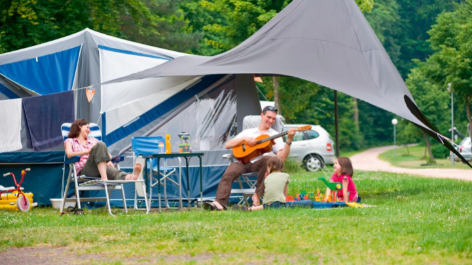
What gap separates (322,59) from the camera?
8633 millimetres

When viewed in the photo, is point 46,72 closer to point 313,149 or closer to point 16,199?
point 16,199

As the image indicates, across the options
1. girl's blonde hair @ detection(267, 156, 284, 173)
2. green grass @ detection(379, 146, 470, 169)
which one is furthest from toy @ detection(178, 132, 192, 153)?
green grass @ detection(379, 146, 470, 169)

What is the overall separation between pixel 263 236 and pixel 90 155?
123 inches

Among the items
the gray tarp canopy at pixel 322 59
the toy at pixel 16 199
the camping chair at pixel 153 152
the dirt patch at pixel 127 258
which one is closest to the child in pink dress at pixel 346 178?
the gray tarp canopy at pixel 322 59

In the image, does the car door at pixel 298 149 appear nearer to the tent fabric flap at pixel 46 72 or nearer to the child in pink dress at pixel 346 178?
the tent fabric flap at pixel 46 72

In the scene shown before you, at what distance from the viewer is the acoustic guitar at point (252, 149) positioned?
798 centimetres

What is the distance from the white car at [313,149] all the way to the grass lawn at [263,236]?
1103 centimetres

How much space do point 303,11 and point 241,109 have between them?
5.17 ft

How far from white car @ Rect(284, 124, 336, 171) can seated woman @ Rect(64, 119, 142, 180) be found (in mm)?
10687

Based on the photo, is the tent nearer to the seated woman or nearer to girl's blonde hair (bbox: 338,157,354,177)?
the seated woman

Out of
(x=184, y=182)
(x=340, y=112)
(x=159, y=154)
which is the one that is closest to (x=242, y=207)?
(x=159, y=154)

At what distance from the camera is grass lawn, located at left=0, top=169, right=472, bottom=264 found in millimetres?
4652

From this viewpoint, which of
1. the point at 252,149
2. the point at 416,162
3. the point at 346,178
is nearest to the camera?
the point at 346,178

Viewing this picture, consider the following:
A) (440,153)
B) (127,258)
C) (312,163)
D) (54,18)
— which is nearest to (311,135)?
(312,163)
